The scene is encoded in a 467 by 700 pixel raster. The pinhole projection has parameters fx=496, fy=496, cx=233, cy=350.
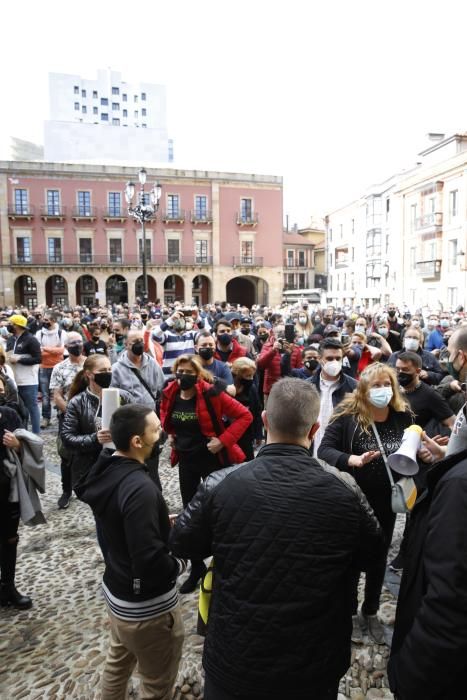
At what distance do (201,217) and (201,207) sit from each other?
0.87 meters

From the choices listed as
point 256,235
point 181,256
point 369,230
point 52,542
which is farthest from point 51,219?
point 52,542

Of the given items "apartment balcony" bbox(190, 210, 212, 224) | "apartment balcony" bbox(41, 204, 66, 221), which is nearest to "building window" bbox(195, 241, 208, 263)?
"apartment balcony" bbox(190, 210, 212, 224)

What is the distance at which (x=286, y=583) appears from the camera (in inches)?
65.9

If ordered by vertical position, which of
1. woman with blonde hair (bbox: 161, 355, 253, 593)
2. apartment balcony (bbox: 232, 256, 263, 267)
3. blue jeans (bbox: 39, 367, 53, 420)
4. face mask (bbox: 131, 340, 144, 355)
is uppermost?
apartment balcony (bbox: 232, 256, 263, 267)

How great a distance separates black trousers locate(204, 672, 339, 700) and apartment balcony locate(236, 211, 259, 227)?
1658 inches

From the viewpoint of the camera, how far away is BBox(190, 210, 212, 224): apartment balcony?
136ft

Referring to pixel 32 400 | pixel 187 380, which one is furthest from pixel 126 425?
pixel 32 400

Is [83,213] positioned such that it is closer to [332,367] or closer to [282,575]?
[332,367]

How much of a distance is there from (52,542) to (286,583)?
144 inches

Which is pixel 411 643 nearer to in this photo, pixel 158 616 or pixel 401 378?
pixel 158 616

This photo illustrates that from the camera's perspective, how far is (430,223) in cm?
3162

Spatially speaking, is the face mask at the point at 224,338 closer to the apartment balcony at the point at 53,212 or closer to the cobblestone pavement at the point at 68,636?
the cobblestone pavement at the point at 68,636

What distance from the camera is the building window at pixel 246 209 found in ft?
139

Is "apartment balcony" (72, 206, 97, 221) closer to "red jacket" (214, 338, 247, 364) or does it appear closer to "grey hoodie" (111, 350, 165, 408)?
"red jacket" (214, 338, 247, 364)
